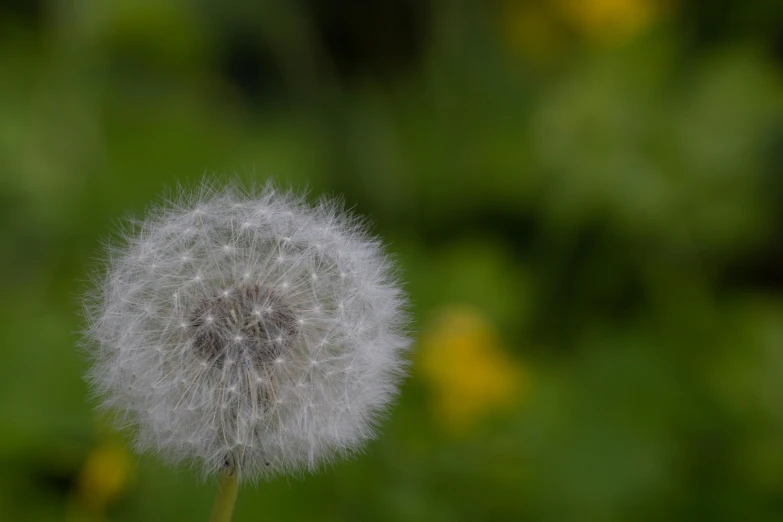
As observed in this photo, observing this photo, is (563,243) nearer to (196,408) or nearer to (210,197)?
(210,197)

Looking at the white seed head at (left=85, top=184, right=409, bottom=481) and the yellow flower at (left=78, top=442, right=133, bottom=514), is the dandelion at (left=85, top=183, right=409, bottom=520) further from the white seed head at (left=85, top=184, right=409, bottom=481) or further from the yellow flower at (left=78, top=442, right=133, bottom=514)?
the yellow flower at (left=78, top=442, right=133, bottom=514)

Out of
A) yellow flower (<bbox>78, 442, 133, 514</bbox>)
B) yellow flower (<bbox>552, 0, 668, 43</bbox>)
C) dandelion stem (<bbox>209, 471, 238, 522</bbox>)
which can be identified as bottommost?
dandelion stem (<bbox>209, 471, 238, 522</bbox>)

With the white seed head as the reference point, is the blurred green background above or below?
above

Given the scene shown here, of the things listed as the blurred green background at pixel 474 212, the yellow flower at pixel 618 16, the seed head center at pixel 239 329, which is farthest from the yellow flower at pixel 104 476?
the yellow flower at pixel 618 16

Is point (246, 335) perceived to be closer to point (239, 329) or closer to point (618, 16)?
point (239, 329)

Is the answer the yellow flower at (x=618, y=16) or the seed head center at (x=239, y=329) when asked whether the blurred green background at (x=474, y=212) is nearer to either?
the yellow flower at (x=618, y=16)

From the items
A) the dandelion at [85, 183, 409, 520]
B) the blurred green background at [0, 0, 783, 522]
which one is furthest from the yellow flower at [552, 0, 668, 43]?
the dandelion at [85, 183, 409, 520]

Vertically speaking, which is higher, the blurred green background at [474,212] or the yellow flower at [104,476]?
the blurred green background at [474,212]
